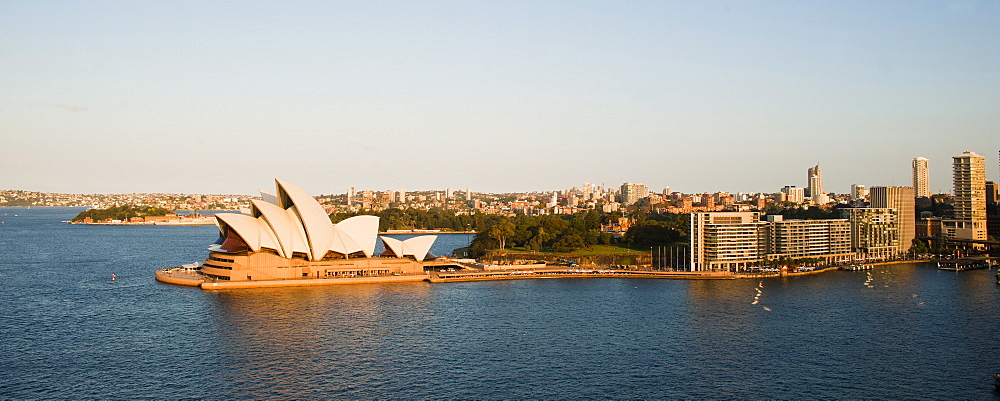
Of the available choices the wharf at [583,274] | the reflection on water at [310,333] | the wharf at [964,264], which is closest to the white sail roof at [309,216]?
the reflection on water at [310,333]

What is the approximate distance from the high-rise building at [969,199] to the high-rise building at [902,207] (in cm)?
421

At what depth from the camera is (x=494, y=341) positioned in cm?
2323

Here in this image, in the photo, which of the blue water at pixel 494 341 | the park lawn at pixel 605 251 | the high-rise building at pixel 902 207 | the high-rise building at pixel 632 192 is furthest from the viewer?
the high-rise building at pixel 632 192

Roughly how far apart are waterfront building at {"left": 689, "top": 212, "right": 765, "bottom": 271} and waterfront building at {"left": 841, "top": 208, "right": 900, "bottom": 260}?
38.1 ft

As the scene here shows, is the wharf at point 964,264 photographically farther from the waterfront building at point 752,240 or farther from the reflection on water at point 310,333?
the reflection on water at point 310,333

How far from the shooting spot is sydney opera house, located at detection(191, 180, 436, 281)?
117ft

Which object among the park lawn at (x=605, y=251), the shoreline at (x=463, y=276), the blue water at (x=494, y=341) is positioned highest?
the park lawn at (x=605, y=251)

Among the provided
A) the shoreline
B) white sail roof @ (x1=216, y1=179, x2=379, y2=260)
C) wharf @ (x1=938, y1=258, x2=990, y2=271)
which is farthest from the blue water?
wharf @ (x1=938, y1=258, x2=990, y2=271)

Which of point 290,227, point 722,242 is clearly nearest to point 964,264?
point 722,242

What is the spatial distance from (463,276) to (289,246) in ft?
28.4

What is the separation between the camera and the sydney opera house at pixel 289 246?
1399 inches

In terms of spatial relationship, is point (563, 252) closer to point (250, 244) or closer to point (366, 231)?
point (366, 231)

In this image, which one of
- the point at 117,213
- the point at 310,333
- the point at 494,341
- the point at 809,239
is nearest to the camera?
the point at 494,341

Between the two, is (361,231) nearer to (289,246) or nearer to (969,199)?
(289,246)
